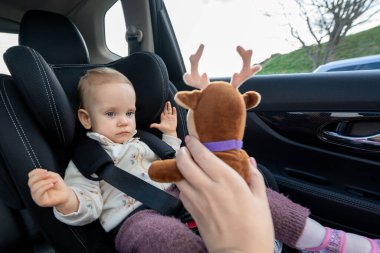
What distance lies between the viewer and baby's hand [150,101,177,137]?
1711 mm

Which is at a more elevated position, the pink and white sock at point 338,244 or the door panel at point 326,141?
the door panel at point 326,141

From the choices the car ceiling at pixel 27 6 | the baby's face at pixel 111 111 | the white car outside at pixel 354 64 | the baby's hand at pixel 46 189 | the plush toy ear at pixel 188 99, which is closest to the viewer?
the plush toy ear at pixel 188 99

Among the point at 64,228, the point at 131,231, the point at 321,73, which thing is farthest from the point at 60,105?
the point at 321,73

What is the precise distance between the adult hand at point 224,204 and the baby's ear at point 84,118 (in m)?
0.87

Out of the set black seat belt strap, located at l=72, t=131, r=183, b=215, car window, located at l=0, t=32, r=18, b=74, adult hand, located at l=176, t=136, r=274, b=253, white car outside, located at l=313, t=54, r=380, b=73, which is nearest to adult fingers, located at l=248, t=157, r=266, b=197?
adult hand, located at l=176, t=136, r=274, b=253

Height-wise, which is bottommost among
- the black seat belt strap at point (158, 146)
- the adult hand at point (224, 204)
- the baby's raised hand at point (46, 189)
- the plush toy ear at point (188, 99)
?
the black seat belt strap at point (158, 146)

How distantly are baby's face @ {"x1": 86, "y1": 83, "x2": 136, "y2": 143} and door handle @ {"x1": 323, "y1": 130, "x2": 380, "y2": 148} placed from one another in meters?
0.99

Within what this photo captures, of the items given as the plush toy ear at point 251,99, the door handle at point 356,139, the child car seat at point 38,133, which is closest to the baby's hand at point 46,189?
the child car seat at point 38,133

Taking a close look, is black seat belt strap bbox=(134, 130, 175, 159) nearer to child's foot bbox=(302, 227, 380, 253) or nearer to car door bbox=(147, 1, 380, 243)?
car door bbox=(147, 1, 380, 243)

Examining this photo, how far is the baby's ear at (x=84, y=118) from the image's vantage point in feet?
4.84

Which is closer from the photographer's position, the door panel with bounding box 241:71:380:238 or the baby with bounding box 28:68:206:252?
the baby with bounding box 28:68:206:252

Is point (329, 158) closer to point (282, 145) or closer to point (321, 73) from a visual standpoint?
point (282, 145)

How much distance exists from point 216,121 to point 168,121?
101 cm

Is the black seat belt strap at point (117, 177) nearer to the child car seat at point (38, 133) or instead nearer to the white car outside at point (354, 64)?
the child car seat at point (38, 133)
